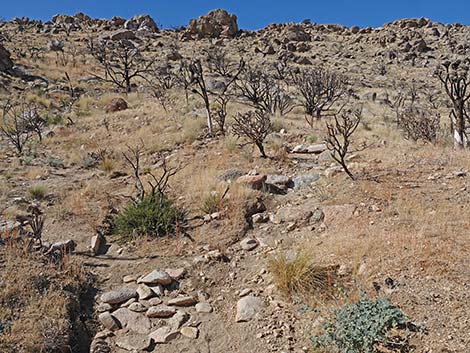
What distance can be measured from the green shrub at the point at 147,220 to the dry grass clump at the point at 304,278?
6.29 ft

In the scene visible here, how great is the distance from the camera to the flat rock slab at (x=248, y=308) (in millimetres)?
3803

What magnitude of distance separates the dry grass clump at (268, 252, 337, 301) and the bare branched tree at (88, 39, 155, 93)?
702 inches

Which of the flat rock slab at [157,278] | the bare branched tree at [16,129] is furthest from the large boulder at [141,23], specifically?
the flat rock slab at [157,278]

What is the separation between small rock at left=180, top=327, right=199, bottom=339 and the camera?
3.66 m

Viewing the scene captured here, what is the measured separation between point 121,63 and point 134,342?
30954mm

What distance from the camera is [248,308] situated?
153 inches

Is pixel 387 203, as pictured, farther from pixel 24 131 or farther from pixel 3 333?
pixel 24 131

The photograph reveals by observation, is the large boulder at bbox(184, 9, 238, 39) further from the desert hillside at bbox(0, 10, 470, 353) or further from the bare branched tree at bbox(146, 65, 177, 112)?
the desert hillside at bbox(0, 10, 470, 353)

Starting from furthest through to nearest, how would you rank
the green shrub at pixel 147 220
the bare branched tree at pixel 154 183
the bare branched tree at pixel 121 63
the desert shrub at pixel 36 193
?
the bare branched tree at pixel 121 63 < the desert shrub at pixel 36 193 < the bare branched tree at pixel 154 183 < the green shrub at pixel 147 220

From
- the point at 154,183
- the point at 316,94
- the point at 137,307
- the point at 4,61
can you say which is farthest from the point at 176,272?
the point at 4,61

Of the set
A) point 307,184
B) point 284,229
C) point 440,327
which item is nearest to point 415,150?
point 307,184

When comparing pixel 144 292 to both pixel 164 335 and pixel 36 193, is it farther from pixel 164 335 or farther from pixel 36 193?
pixel 36 193

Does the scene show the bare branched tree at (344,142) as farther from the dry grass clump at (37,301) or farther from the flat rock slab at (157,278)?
the dry grass clump at (37,301)

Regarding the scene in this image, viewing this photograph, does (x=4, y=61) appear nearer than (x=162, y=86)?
No
